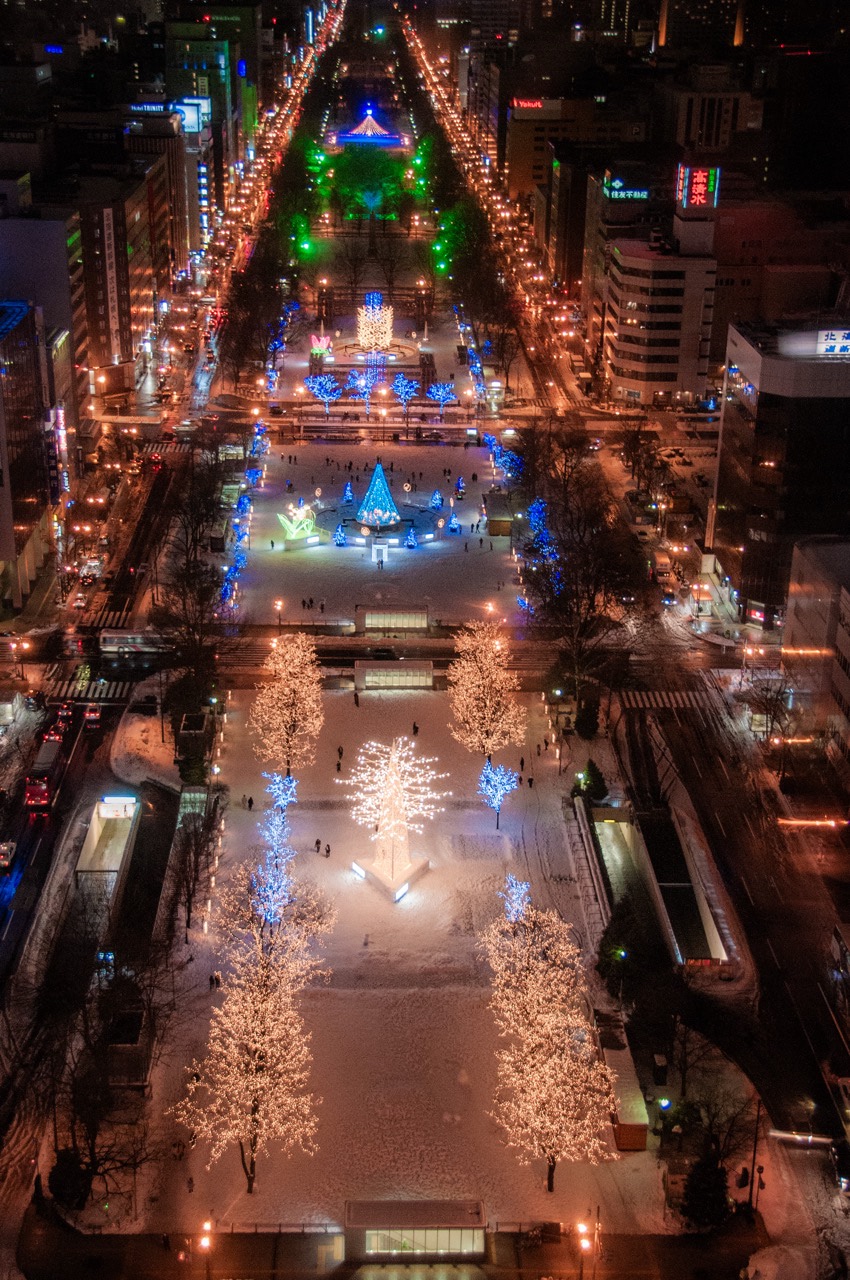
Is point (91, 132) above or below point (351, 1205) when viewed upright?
above

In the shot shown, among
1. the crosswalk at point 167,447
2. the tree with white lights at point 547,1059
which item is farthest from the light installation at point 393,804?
the crosswalk at point 167,447

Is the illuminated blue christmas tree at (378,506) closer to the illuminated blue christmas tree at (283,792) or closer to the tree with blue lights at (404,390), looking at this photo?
the tree with blue lights at (404,390)

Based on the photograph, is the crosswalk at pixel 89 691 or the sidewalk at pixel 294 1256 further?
the crosswalk at pixel 89 691

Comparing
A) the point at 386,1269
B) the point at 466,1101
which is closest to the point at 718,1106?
the point at 466,1101

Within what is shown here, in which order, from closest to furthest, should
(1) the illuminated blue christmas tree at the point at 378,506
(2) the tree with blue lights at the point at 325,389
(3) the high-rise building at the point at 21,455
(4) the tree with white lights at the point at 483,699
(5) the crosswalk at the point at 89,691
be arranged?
(4) the tree with white lights at the point at 483,699 → (5) the crosswalk at the point at 89,691 → (3) the high-rise building at the point at 21,455 → (1) the illuminated blue christmas tree at the point at 378,506 → (2) the tree with blue lights at the point at 325,389

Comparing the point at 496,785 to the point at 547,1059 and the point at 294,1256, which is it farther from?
the point at 294,1256

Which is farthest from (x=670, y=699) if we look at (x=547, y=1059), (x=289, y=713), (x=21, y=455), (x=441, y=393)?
(x=441, y=393)

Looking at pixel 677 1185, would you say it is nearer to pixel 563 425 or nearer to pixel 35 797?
pixel 35 797

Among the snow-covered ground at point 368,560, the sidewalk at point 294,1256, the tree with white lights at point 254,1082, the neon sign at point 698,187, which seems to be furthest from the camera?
the neon sign at point 698,187
